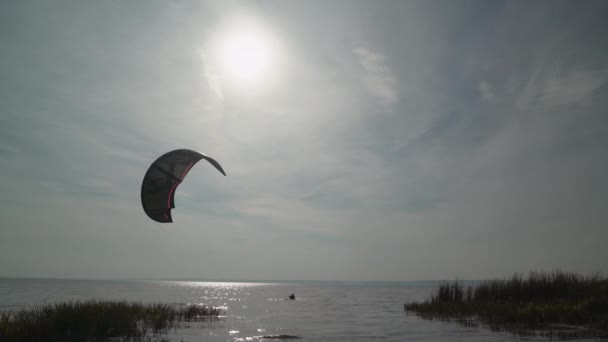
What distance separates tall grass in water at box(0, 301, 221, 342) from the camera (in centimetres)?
1055

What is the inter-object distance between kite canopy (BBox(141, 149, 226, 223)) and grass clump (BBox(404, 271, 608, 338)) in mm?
12233

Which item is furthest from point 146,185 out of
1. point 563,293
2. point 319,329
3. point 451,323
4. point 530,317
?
point 563,293

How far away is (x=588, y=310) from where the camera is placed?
15445 mm

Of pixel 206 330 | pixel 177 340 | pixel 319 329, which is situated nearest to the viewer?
pixel 177 340

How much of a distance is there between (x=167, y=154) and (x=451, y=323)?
43.6 feet

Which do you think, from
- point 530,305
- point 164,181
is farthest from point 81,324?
point 530,305

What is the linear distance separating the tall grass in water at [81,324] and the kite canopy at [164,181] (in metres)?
3.93

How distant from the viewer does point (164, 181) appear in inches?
479

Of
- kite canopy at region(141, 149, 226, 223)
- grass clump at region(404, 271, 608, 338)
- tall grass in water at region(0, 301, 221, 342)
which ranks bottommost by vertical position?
tall grass in water at region(0, 301, 221, 342)

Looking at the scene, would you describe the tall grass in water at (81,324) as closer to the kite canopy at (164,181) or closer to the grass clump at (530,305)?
the kite canopy at (164,181)

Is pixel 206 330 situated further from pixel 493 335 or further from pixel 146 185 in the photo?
pixel 493 335

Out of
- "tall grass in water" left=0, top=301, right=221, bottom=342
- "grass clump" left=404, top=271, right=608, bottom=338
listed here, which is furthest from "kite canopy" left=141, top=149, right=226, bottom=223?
"grass clump" left=404, top=271, right=608, bottom=338

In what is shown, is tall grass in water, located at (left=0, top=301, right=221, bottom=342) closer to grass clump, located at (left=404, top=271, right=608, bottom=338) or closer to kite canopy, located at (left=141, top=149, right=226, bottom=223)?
kite canopy, located at (left=141, top=149, right=226, bottom=223)

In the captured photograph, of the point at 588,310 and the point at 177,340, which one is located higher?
the point at 588,310
